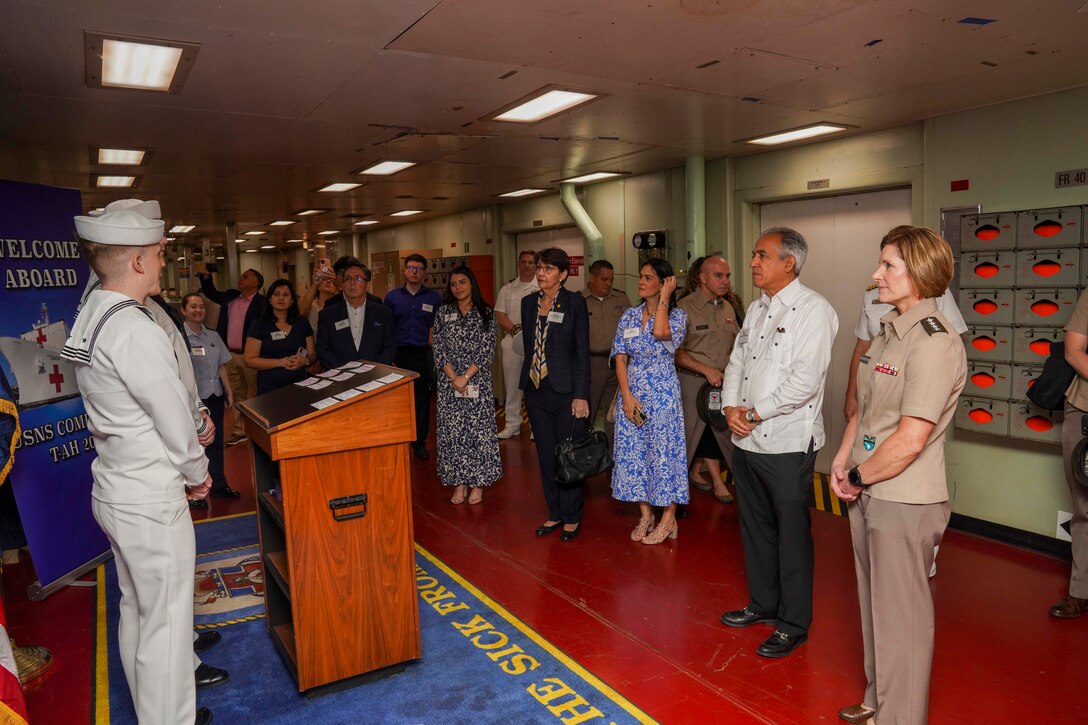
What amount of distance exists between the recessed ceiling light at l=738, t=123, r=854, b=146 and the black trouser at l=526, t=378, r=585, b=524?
2.72 m

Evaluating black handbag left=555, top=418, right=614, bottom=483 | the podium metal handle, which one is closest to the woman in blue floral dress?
black handbag left=555, top=418, right=614, bottom=483

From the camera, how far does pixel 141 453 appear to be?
2.32m

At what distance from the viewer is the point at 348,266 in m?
5.90

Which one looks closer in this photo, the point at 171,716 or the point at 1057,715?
the point at 171,716

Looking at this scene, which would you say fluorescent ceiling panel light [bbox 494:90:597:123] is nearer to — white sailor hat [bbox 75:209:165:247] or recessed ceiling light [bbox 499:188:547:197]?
white sailor hat [bbox 75:209:165:247]

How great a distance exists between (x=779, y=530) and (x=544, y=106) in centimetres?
291

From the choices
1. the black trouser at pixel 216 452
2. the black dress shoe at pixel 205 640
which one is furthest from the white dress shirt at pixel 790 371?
the black trouser at pixel 216 452

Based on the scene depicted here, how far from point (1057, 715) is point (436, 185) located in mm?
7068

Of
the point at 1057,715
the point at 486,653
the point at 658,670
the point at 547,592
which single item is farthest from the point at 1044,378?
the point at 486,653

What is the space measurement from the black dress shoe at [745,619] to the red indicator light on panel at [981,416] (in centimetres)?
226

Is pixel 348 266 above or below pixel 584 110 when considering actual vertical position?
below

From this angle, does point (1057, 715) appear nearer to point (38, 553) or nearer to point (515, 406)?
point (38, 553)

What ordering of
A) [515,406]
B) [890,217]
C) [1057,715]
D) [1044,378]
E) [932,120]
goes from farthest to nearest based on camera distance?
1. [515,406]
2. [890,217]
3. [932,120]
4. [1044,378]
5. [1057,715]

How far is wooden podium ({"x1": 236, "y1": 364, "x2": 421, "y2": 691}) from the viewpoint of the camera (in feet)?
9.29
